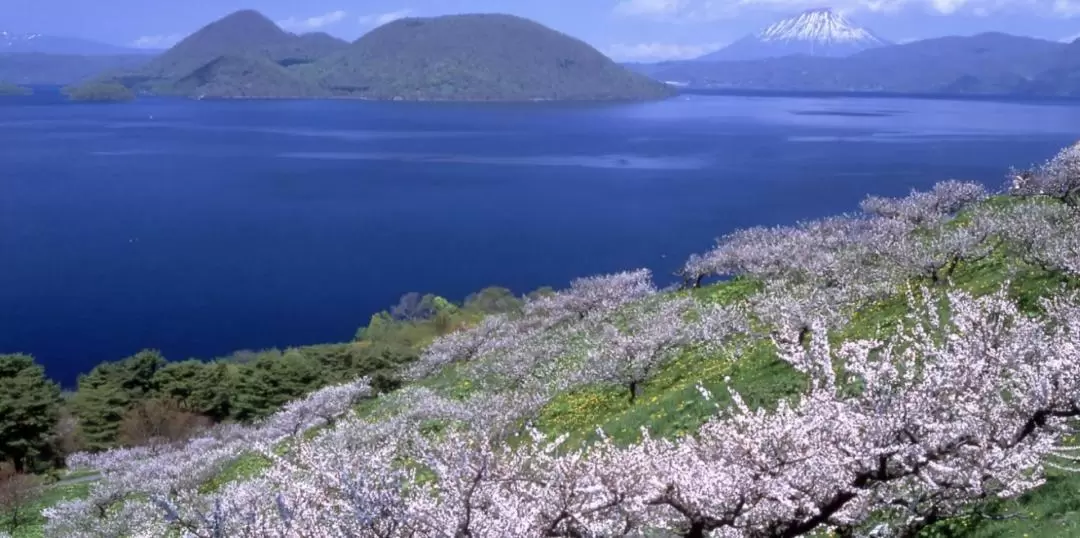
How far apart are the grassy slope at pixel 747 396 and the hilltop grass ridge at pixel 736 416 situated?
7 cm

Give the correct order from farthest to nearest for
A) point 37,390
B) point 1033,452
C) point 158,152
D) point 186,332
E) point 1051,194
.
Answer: point 158,152 → point 186,332 → point 37,390 → point 1051,194 → point 1033,452

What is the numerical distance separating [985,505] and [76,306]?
2745 inches

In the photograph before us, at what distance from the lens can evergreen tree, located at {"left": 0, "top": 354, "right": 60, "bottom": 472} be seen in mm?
36719

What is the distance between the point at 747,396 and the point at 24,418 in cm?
3379

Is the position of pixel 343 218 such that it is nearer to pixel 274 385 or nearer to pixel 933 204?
pixel 274 385

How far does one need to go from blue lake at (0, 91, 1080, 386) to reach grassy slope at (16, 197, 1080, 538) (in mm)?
40559

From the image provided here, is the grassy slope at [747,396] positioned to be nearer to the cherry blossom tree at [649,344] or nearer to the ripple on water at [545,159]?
the cherry blossom tree at [649,344]

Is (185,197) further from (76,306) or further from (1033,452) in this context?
(1033,452)

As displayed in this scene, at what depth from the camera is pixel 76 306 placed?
6575cm

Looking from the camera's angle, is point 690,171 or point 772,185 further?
point 690,171

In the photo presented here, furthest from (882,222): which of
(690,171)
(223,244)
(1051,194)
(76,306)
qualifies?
(690,171)

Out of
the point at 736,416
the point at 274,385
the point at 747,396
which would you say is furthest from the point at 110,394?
the point at 736,416

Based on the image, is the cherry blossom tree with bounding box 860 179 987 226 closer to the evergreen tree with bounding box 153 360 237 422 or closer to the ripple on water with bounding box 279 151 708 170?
the evergreen tree with bounding box 153 360 237 422

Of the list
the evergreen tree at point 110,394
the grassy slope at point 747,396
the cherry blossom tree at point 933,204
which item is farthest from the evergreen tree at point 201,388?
the cherry blossom tree at point 933,204
